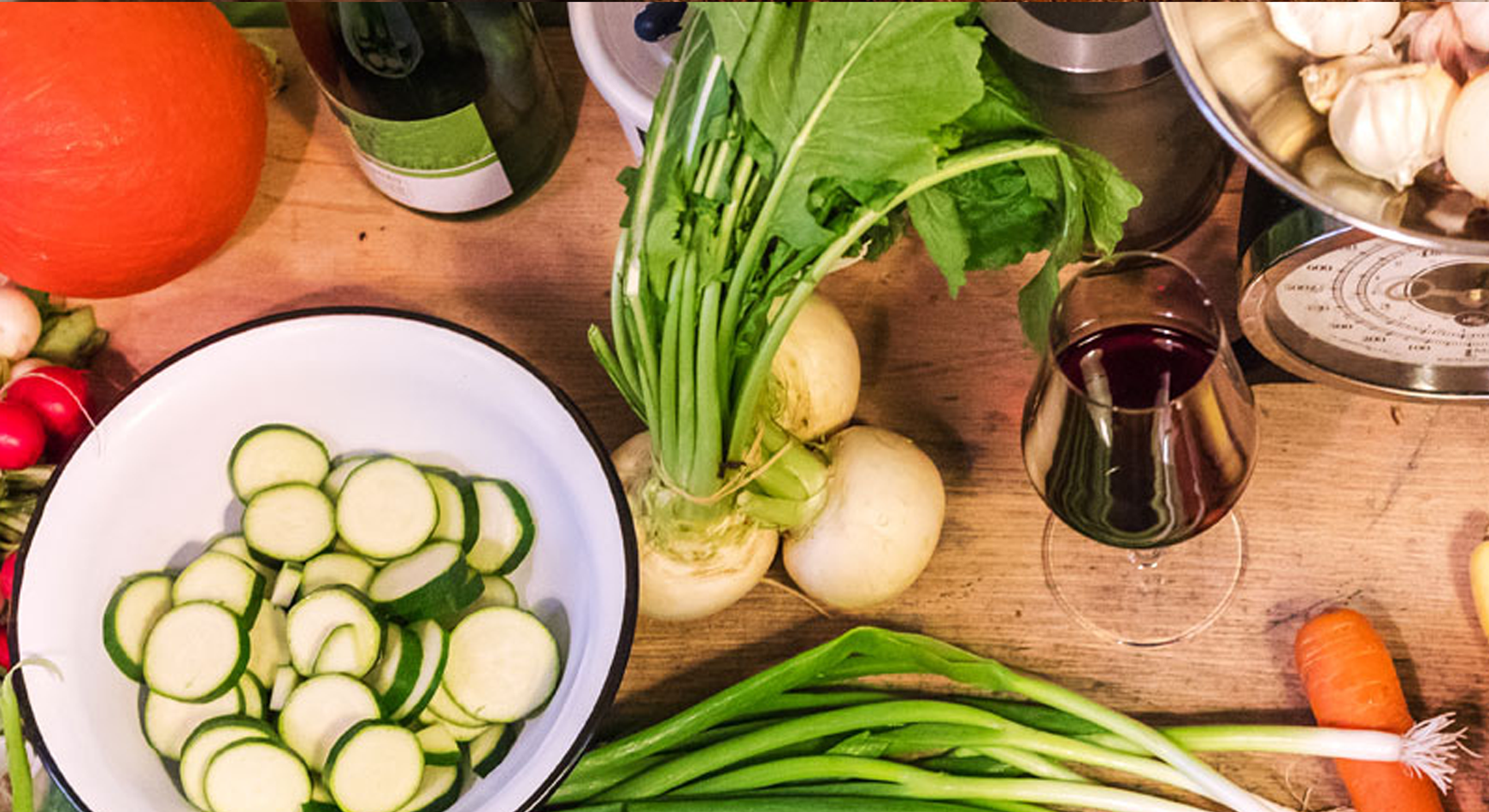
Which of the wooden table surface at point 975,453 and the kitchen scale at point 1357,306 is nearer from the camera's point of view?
the kitchen scale at point 1357,306

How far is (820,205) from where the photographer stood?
802 mm

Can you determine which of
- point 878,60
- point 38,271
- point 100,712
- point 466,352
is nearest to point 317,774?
point 100,712

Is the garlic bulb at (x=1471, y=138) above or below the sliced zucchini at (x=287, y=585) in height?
above

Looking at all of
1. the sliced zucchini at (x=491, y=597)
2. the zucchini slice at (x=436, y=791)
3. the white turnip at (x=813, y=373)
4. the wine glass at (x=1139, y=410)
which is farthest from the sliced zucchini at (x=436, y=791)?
the wine glass at (x=1139, y=410)

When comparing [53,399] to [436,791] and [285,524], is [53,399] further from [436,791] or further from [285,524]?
[436,791]

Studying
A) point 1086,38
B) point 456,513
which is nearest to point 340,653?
point 456,513

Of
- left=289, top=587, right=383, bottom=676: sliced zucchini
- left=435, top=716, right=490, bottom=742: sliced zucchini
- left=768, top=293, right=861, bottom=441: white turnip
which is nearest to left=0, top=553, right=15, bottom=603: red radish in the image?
left=289, top=587, right=383, bottom=676: sliced zucchini

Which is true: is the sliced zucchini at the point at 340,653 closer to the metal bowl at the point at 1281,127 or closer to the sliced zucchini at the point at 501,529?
the sliced zucchini at the point at 501,529

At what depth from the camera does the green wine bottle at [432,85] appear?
1.06m

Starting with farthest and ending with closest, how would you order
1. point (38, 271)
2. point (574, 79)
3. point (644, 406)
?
point (574, 79) < point (38, 271) < point (644, 406)

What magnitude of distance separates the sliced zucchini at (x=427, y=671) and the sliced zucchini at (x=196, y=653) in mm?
116

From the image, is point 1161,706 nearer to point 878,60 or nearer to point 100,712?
point 878,60

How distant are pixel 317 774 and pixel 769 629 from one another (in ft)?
1.15

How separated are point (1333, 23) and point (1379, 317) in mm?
251
